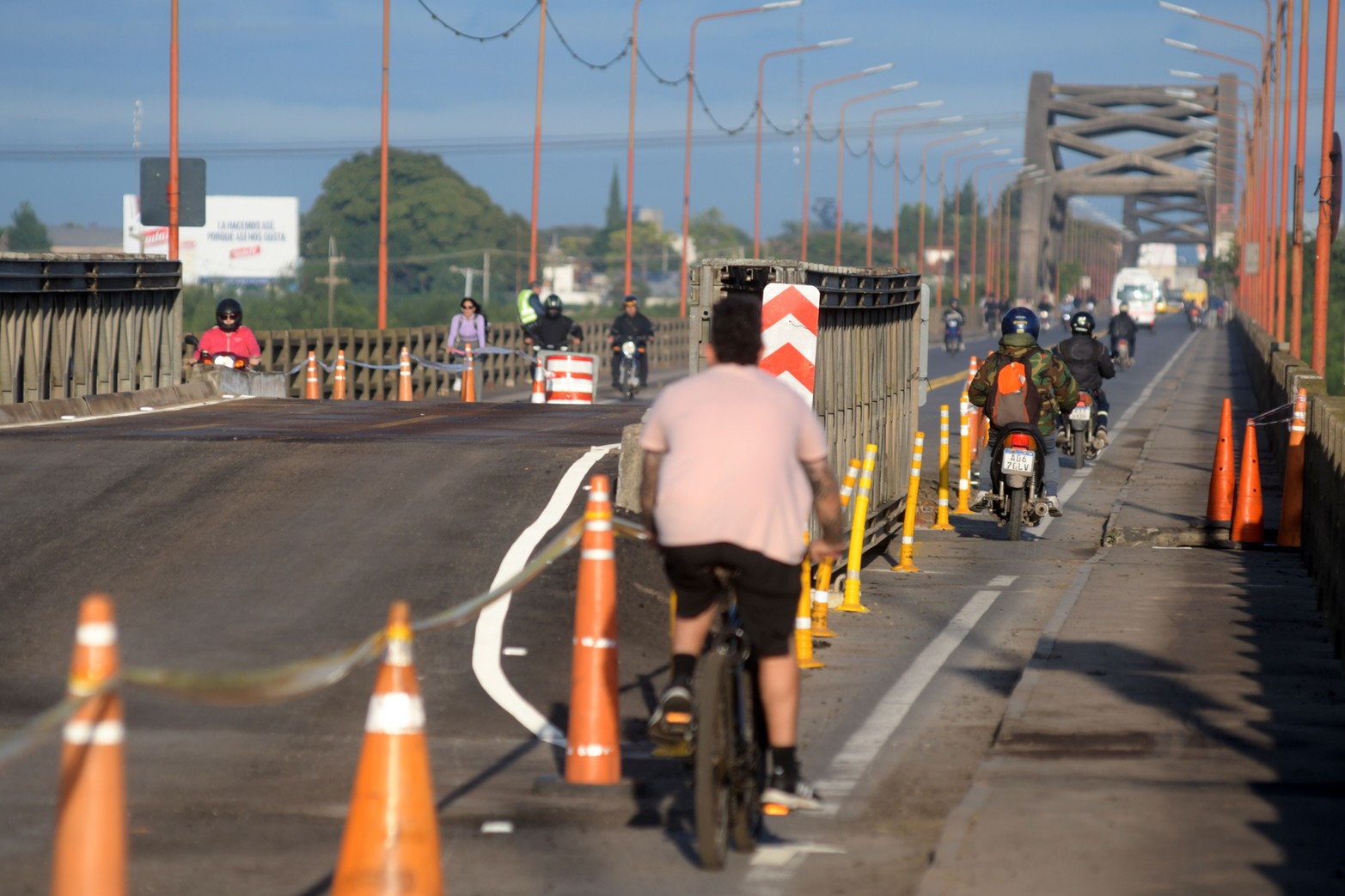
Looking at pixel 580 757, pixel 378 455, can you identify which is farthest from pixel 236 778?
pixel 378 455

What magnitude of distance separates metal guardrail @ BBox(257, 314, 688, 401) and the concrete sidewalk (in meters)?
19.5

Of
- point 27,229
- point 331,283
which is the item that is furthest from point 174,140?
point 27,229

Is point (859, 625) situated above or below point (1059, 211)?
below

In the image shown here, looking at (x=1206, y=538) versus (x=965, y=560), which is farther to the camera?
(x=1206, y=538)

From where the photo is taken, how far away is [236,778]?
7.39 m

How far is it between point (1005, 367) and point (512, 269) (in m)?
153

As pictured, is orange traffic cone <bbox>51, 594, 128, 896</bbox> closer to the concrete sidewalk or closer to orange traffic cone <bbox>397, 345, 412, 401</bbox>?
the concrete sidewalk

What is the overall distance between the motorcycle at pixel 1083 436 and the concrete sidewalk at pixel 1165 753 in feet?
30.3

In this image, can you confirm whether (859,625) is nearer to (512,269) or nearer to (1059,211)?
(512,269)

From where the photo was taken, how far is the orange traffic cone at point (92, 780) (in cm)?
411

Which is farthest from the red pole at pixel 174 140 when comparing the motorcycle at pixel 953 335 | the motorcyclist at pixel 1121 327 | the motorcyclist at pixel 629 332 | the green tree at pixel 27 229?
the green tree at pixel 27 229

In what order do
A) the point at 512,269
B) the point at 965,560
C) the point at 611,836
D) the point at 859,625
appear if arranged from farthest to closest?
the point at 512,269 < the point at 965,560 < the point at 859,625 < the point at 611,836

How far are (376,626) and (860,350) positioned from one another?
4.68 metres

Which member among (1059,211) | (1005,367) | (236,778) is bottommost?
(236,778)
